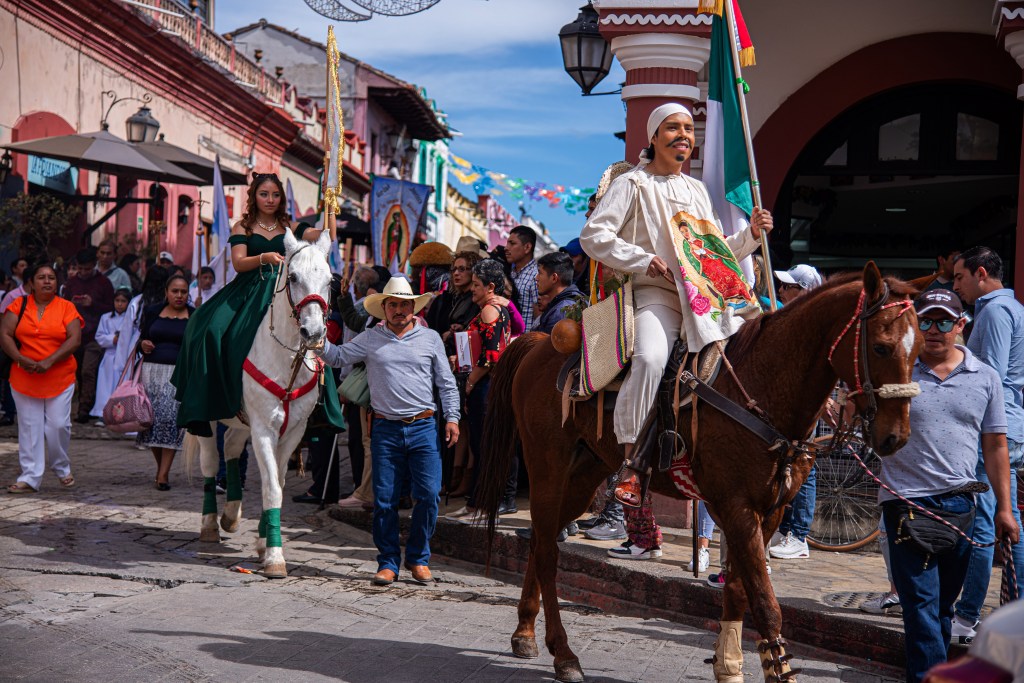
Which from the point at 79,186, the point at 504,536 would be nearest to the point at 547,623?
the point at 504,536

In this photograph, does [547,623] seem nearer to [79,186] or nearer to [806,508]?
[806,508]

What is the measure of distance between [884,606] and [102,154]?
12822 millimetres

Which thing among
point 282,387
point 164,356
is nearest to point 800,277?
point 282,387

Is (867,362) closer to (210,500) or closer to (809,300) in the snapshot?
(809,300)

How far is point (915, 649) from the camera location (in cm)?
532

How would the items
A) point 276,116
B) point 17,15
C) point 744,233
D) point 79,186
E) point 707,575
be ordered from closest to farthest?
point 744,233 < point 707,575 < point 17,15 < point 79,186 < point 276,116

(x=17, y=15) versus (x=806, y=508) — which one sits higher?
(x=17, y=15)

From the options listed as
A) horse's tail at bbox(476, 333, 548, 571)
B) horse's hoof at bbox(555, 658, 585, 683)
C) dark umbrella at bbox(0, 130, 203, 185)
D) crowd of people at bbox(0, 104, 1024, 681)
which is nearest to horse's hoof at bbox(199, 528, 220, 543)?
crowd of people at bbox(0, 104, 1024, 681)

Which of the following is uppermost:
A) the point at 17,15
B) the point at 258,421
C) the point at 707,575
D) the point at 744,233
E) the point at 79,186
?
the point at 17,15

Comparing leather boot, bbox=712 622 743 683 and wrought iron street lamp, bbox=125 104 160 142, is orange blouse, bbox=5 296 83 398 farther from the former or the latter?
wrought iron street lamp, bbox=125 104 160 142

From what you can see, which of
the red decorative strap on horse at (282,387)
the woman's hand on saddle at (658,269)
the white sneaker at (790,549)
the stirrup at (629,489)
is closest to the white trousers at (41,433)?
the red decorative strap on horse at (282,387)

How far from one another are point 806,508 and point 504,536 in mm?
2287

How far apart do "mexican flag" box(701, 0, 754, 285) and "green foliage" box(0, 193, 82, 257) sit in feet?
41.8

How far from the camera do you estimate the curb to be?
6906mm
